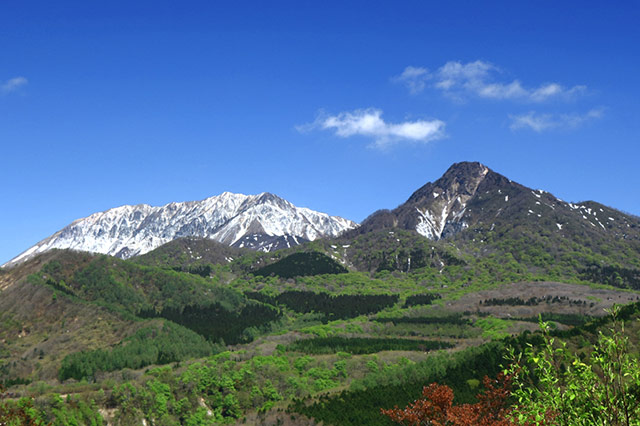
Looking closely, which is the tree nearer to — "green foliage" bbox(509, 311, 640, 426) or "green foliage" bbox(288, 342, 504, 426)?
"green foliage" bbox(509, 311, 640, 426)

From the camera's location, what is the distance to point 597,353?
19453 mm

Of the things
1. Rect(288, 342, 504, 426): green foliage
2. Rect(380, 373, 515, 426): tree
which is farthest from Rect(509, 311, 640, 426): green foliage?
Rect(288, 342, 504, 426): green foliage

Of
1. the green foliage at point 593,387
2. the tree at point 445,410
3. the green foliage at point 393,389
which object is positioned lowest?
the green foliage at point 393,389

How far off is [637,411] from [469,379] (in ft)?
547

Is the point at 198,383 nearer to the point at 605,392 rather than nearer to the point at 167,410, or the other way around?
the point at 167,410

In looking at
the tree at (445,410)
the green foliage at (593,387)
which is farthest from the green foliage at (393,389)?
the green foliage at (593,387)

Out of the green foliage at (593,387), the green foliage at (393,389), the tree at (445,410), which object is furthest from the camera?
the green foliage at (393,389)

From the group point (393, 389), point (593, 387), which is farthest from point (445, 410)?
point (393, 389)

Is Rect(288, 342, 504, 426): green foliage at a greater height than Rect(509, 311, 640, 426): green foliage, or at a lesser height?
lesser

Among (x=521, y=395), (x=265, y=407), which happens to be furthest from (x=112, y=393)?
(x=521, y=395)

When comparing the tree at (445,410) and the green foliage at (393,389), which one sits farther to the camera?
the green foliage at (393,389)

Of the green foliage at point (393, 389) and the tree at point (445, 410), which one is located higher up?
the tree at point (445, 410)

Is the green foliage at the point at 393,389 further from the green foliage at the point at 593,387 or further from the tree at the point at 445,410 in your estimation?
the green foliage at the point at 593,387

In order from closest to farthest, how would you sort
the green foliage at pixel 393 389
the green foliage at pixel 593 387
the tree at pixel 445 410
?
the green foliage at pixel 593 387 < the tree at pixel 445 410 < the green foliage at pixel 393 389
